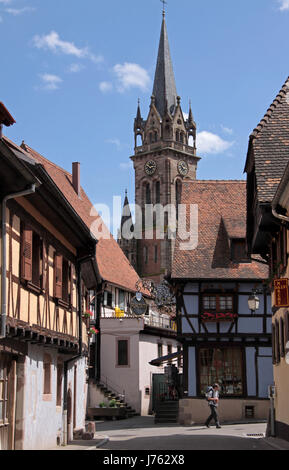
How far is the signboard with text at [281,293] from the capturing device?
1750 cm

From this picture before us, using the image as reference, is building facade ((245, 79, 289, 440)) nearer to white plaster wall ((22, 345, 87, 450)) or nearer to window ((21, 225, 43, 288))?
window ((21, 225, 43, 288))

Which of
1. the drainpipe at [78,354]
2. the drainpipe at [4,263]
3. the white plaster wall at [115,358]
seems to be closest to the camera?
the drainpipe at [4,263]

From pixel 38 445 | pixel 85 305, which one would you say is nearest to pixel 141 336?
pixel 85 305

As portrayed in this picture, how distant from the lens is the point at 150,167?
111 metres

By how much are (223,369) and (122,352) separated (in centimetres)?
1022

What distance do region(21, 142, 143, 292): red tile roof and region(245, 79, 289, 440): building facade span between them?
21.5 metres

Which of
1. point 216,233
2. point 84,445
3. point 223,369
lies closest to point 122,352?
point 216,233

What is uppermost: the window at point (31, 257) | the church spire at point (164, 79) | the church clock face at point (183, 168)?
the church spire at point (164, 79)

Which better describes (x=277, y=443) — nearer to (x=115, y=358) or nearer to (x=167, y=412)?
(x=167, y=412)

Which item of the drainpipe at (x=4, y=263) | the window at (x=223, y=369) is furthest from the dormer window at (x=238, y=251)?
the drainpipe at (x=4, y=263)

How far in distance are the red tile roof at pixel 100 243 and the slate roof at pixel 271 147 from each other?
21941mm

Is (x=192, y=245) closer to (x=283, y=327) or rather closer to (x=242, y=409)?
(x=242, y=409)

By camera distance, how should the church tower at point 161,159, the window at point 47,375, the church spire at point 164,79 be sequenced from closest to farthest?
1. the window at point 47,375
2. the church tower at point 161,159
3. the church spire at point 164,79

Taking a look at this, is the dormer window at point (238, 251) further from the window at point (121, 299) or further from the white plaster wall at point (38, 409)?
the white plaster wall at point (38, 409)
